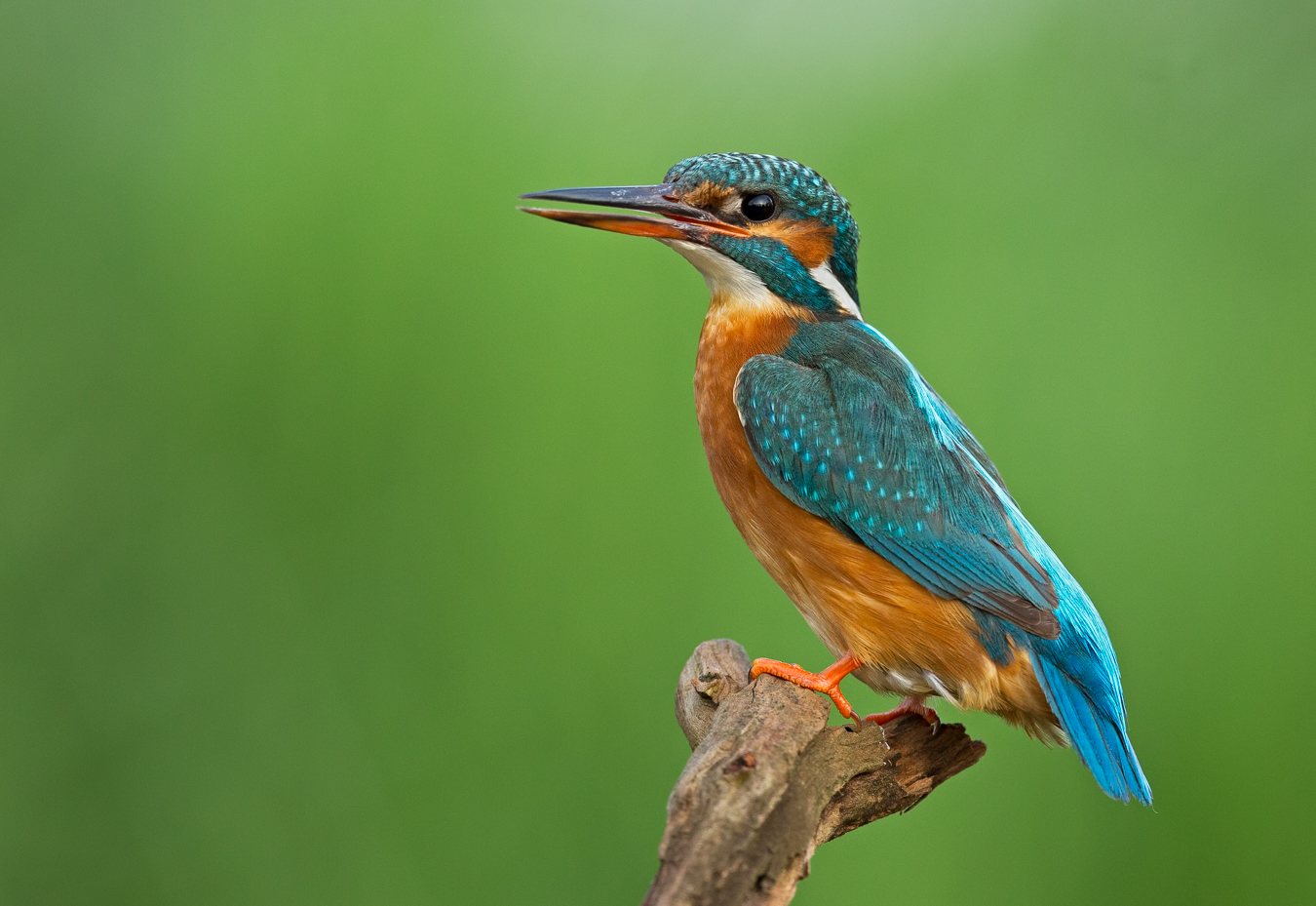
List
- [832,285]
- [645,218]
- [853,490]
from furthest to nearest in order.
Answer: [832,285] < [645,218] < [853,490]

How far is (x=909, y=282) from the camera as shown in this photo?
3.10m

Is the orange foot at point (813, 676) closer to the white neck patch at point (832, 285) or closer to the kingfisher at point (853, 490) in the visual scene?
the kingfisher at point (853, 490)

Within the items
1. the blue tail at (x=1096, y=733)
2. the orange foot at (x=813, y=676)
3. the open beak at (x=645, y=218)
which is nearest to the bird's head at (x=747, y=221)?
the open beak at (x=645, y=218)

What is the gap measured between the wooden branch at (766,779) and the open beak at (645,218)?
743mm

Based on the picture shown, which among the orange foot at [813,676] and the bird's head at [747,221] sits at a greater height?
Answer: the bird's head at [747,221]

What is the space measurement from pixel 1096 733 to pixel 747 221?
3.32 ft

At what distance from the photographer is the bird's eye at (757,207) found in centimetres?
205

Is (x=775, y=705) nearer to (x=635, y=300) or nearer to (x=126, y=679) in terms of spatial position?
(x=635, y=300)

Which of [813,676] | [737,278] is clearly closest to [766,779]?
[813,676]

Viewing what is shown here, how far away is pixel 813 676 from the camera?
1.91 metres

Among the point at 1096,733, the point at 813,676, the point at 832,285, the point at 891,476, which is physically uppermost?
the point at 832,285

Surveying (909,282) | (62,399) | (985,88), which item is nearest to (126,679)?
(62,399)

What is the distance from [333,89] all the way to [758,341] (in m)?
1.67

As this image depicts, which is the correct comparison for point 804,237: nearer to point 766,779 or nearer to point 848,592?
point 848,592
